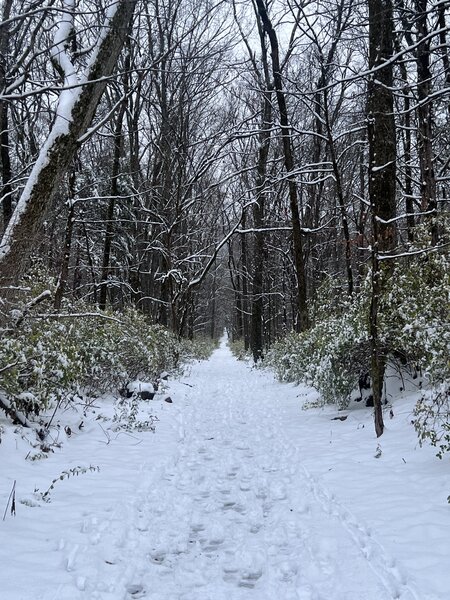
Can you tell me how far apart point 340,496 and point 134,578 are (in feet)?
7.14

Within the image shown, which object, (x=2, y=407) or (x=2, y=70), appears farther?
(x=2, y=70)

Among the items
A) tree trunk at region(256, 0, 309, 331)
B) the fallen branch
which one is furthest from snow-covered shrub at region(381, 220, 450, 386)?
tree trunk at region(256, 0, 309, 331)

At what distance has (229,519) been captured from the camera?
392 cm

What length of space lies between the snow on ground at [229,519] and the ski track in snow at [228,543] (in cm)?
1

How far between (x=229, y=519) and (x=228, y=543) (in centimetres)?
45

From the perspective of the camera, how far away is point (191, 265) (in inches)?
981

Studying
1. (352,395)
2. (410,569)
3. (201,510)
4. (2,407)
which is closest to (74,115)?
(2,407)

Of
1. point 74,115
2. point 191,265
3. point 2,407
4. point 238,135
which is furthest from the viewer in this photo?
point 191,265

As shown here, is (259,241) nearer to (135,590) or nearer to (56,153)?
(56,153)

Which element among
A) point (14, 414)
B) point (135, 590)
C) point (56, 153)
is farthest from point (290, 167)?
point (135, 590)

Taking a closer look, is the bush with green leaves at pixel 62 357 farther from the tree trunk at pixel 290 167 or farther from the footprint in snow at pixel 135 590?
the tree trunk at pixel 290 167

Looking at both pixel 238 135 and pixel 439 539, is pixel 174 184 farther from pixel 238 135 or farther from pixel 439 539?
pixel 439 539

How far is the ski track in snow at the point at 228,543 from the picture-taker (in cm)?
282

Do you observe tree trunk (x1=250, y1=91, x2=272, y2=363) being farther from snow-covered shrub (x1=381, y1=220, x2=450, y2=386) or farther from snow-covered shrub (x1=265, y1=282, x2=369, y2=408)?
snow-covered shrub (x1=381, y1=220, x2=450, y2=386)
